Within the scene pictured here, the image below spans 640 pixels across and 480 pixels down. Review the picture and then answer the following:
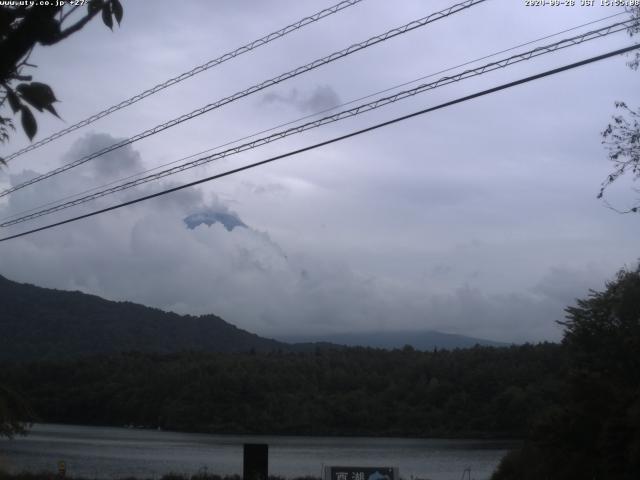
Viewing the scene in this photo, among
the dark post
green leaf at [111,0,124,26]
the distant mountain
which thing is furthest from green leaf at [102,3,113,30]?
the distant mountain

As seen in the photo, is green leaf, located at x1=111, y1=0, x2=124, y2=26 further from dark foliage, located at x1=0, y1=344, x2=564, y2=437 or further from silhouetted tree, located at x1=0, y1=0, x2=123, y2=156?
dark foliage, located at x1=0, y1=344, x2=564, y2=437

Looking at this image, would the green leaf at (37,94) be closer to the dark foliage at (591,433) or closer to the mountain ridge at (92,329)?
the dark foliage at (591,433)

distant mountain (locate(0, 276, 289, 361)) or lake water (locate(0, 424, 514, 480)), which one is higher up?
distant mountain (locate(0, 276, 289, 361))

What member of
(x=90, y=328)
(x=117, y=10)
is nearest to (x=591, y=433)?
(x=117, y=10)

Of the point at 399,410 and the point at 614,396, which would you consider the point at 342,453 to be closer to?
the point at 399,410

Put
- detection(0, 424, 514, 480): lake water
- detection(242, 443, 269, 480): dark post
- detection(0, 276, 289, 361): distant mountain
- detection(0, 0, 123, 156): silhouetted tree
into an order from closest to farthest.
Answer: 1. detection(0, 0, 123, 156): silhouetted tree
2. detection(242, 443, 269, 480): dark post
3. detection(0, 424, 514, 480): lake water
4. detection(0, 276, 289, 361): distant mountain

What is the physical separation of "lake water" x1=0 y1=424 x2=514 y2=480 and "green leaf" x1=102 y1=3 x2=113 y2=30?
18.4 m

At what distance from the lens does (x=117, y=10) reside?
15.6 feet

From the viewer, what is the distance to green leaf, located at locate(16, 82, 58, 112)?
426cm

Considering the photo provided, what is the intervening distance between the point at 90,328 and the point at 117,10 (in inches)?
4274

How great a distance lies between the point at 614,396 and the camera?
61.3 ft

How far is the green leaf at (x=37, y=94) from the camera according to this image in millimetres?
4262

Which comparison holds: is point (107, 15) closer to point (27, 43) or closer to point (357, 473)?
point (27, 43)

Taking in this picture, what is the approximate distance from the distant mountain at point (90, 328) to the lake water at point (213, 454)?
89.1 ft
